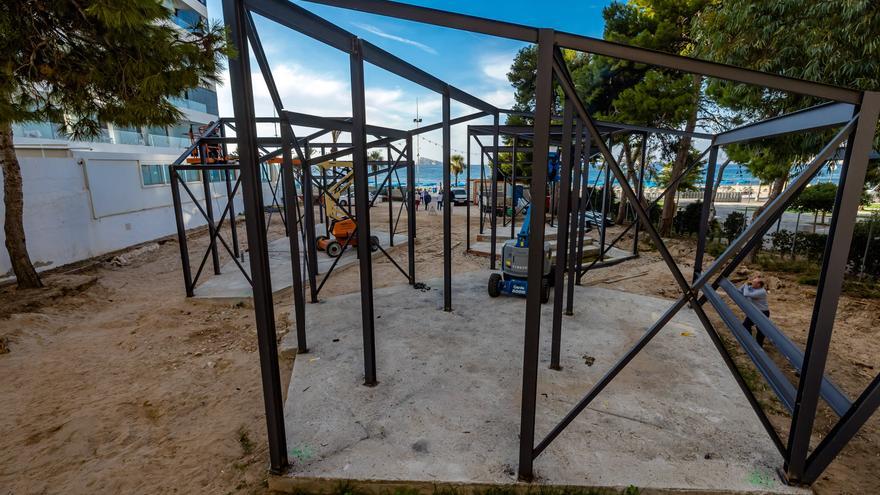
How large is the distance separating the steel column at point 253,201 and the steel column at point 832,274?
3444 millimetres

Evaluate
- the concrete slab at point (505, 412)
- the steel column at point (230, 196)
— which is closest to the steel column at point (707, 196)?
the concrete slab at point (505, 412)

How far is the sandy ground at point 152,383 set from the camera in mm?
3104

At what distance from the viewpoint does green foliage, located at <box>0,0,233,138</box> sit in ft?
7.13

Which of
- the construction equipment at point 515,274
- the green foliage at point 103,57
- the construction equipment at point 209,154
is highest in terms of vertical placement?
the construction equipment at point 209,154

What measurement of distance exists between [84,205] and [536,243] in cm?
1307

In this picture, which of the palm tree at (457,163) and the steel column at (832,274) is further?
the palm tree at (457,163)

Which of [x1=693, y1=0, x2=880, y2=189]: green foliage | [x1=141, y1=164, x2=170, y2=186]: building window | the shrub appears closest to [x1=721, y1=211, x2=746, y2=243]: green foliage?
the shrub

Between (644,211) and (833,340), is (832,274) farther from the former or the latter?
(833,340)

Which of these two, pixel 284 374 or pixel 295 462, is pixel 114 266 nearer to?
pixel 284 374

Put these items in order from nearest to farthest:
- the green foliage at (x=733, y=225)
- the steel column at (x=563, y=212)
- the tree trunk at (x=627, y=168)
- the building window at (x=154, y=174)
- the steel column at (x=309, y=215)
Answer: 1. the steel column at (x=563, y=212)
2. the steel column at (x=309, y=215)
3. the green foliage at (x=733, y=225)
4. the building window at (x=154, y=174)
5. the tree trunk at (x=627, y=168)

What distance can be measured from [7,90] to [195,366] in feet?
11.8

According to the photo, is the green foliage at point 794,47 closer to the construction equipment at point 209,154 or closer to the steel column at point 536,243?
the steel column at point 536,243

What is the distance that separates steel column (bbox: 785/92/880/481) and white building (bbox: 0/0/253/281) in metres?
9.38

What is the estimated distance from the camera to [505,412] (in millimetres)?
3398
